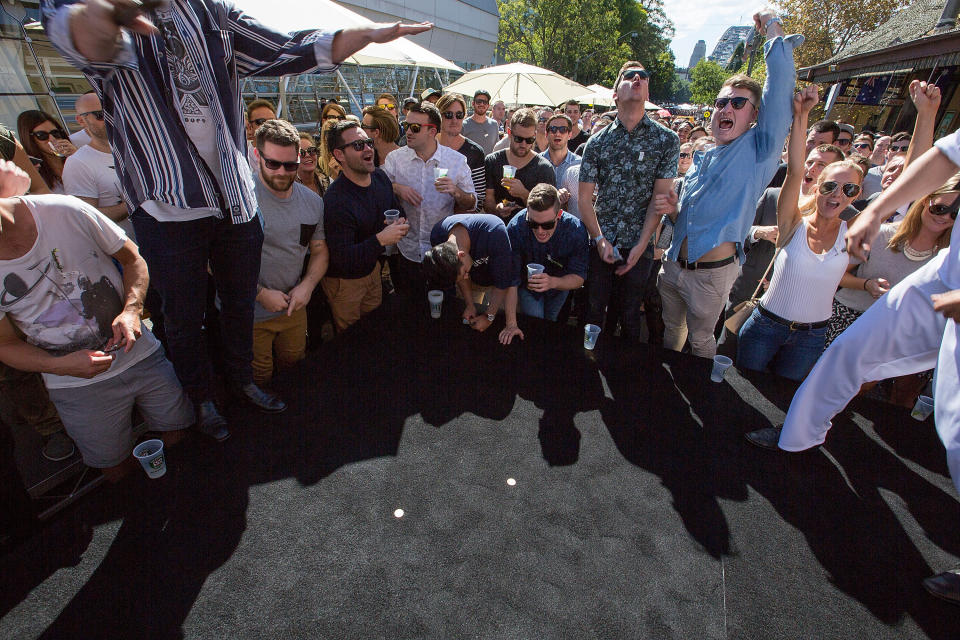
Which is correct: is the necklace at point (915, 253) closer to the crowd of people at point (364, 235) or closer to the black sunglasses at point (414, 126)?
the crowd of people at point (364, 235)

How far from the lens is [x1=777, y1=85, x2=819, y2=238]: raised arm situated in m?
2.37

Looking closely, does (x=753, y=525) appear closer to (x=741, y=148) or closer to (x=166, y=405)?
(x=741, y=148)

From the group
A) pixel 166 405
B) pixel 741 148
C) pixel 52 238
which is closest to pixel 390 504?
pixel 166 405

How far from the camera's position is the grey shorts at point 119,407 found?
6.32 ft

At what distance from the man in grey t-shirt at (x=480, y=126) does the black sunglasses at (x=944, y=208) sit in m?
4.82

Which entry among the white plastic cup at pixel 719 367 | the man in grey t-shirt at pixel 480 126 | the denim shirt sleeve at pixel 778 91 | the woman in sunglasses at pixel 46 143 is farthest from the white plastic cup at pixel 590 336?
the man in grey t-shirt at pixel 480 126

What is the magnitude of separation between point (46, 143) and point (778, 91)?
5.01m

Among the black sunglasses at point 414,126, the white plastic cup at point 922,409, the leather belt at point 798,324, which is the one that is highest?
the black sunglasses at point 414,126

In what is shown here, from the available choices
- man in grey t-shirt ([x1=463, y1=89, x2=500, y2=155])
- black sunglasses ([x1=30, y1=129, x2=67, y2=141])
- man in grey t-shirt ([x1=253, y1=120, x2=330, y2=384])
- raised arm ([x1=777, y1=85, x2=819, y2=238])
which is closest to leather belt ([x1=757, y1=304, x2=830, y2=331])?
raised arm ([x1=777, y1=85, x2=819, y2=238])

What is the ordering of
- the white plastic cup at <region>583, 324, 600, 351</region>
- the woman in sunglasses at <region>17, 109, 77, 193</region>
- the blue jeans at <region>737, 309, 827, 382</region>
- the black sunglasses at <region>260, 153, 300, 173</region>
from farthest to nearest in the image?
1. the woman in sunglasses at <region>17, 109, 77, 193</region>
2. the white plastic cup at <region>583, 324, 600, 351</region>
3. the blue jeans at <region>737, 309, 827, 382</region>
4. the black sunglasses at <region>260, 153, 300, 173</region>

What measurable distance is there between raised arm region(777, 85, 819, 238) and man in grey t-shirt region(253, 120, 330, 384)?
2836mm

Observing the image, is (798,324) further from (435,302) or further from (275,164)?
(275,164)

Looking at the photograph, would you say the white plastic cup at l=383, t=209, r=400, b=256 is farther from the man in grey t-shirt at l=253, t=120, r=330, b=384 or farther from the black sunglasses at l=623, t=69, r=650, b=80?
the black sunglasses at l=623, t=69, r=650, b=80

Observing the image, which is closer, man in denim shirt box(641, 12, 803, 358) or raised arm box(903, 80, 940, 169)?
man in denim shirt box(641, 12, 803, 358)
